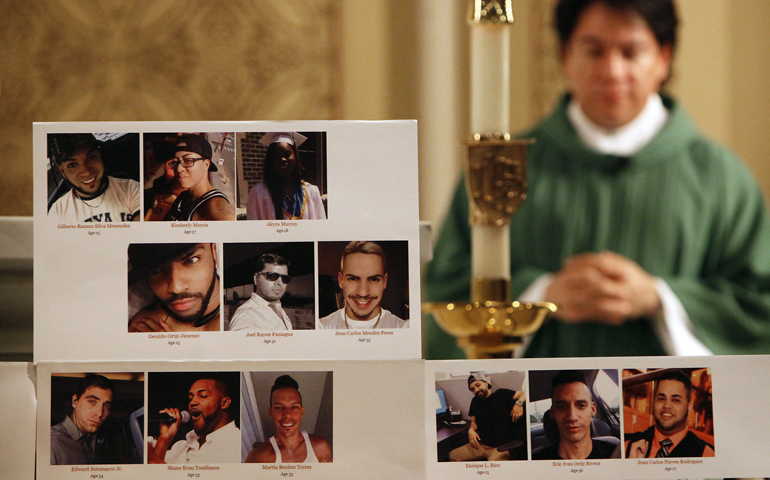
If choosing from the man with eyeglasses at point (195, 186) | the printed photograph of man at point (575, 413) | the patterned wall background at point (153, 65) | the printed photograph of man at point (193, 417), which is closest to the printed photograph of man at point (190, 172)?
the man with eyeglasses at point (195, 186)

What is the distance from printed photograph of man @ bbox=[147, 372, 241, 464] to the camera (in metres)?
0.42

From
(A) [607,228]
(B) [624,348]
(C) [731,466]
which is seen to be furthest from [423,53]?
(C) [731,466]

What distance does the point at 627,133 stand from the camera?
3.28 feet

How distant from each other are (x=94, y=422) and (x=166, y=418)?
0.04 meters

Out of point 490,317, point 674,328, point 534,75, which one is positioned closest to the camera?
point 490,317

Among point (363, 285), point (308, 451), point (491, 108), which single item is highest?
point (491, 108)

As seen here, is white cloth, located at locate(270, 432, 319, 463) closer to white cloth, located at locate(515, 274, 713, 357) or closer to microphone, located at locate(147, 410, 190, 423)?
microphone, located at locate(147, 410, 190, 423)

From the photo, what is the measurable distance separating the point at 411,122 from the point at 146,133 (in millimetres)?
162

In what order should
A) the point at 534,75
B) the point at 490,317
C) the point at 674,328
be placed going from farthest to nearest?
the point at 534,75 → the point at 674,328 → the point at 490,317

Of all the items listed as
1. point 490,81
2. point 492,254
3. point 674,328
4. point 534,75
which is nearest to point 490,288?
point 492,254

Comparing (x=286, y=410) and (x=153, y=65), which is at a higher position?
(x=153, y=65)

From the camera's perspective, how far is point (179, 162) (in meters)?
0.42

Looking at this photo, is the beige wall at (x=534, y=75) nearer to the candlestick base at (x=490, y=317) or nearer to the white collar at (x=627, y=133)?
A: the white collar at (x=627, y=133)

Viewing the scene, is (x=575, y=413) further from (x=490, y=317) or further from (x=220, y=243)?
(x=220, y=243)
